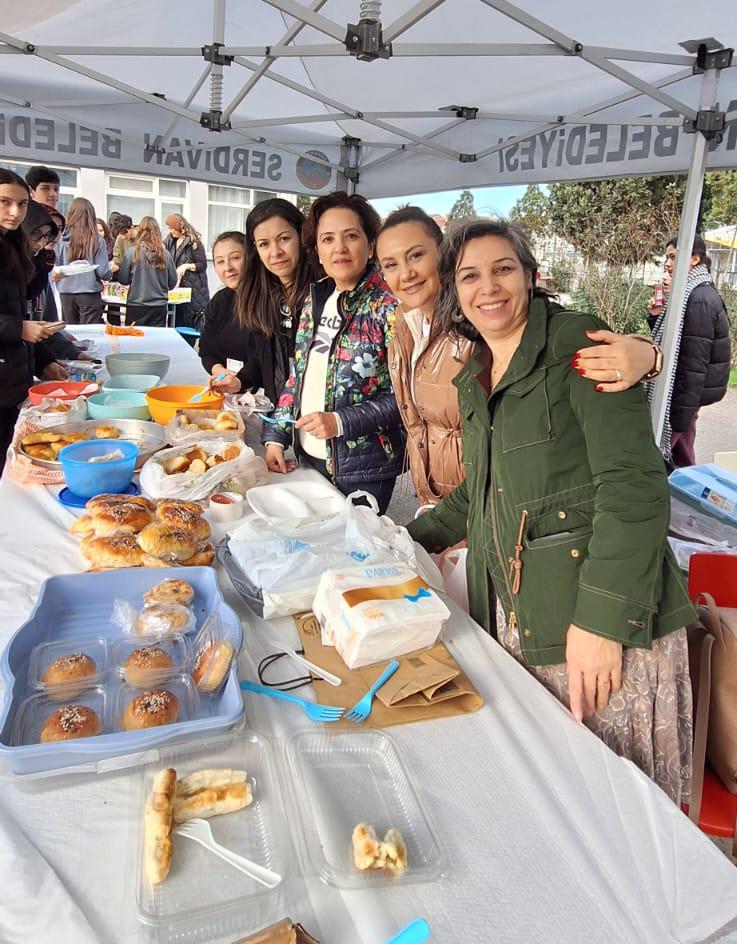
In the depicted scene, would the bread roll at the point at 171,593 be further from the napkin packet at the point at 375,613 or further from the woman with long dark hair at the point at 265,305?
the woman with long dark hair at the point at 265,305

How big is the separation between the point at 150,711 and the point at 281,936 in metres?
0.40

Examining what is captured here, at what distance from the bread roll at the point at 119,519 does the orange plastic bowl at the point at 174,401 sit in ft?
3.17

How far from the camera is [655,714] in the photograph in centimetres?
134

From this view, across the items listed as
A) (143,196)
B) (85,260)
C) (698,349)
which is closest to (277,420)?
(698,349)

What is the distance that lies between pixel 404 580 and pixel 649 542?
488 millimetres

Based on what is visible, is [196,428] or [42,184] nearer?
[196,428]

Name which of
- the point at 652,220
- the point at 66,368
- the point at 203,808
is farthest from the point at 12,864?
the point at 652,220

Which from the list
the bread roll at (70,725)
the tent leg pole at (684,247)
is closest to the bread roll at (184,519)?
the bread roll at (70,725)

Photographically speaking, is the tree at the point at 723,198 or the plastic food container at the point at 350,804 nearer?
the plastic food container at the point at 350,804

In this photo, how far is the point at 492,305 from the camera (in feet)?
4.80

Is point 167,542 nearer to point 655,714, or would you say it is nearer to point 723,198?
point 655,714

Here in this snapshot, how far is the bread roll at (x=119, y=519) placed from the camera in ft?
5.45

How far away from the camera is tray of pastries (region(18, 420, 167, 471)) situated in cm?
223

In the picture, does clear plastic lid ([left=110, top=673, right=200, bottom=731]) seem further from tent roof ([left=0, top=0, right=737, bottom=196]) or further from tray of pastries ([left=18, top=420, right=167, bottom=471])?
tent roof ([left=0, top=0, right=737, bottom=196])
